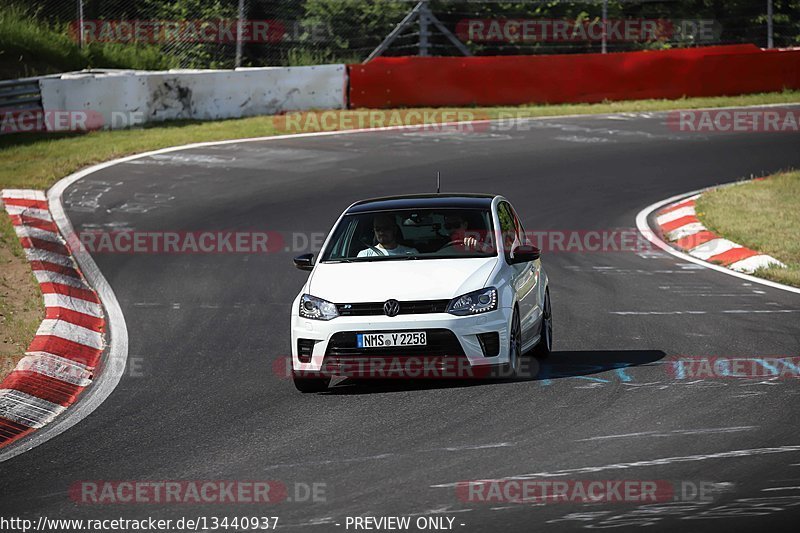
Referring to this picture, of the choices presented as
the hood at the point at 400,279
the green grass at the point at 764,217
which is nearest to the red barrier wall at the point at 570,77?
the green grass at the point at 764,217

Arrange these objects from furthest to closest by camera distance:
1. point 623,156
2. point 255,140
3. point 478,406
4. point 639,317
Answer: point 255,140 → point 623,156 → point 639,317 → point 478,406

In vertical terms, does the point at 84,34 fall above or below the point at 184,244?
above

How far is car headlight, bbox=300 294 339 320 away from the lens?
9328mm

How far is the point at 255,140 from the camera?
2489 cm

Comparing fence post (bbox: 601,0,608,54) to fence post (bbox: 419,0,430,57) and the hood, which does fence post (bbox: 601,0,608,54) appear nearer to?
fence post (bbox: 419,0,430,57)

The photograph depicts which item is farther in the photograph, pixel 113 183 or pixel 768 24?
pixel 768 24

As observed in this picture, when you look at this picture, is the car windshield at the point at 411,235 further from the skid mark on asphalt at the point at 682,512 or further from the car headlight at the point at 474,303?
the skid mark on asphalt at the point at 682,512

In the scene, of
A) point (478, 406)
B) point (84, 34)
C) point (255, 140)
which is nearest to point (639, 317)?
point (478, 406)

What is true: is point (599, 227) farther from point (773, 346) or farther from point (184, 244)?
point (773, 346)

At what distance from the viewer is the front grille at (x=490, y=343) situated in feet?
30.0

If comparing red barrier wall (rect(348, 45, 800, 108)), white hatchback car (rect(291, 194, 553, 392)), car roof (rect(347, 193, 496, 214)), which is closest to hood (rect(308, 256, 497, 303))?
white hatchback car (rect(291, 194, 553, 392))

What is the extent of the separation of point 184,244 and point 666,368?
8.30 m

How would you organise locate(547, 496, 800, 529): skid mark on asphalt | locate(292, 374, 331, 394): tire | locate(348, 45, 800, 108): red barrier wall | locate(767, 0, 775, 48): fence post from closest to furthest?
locate(547, 496, 800, 529): skid mark on asphalt < locate(292, 374, 331, 394): tire < locate(348, 45, 800, 108): red barrier wall < locate(767, 0, 775, 48): fence post

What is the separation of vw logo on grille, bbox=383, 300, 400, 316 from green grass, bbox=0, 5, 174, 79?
21.1m
